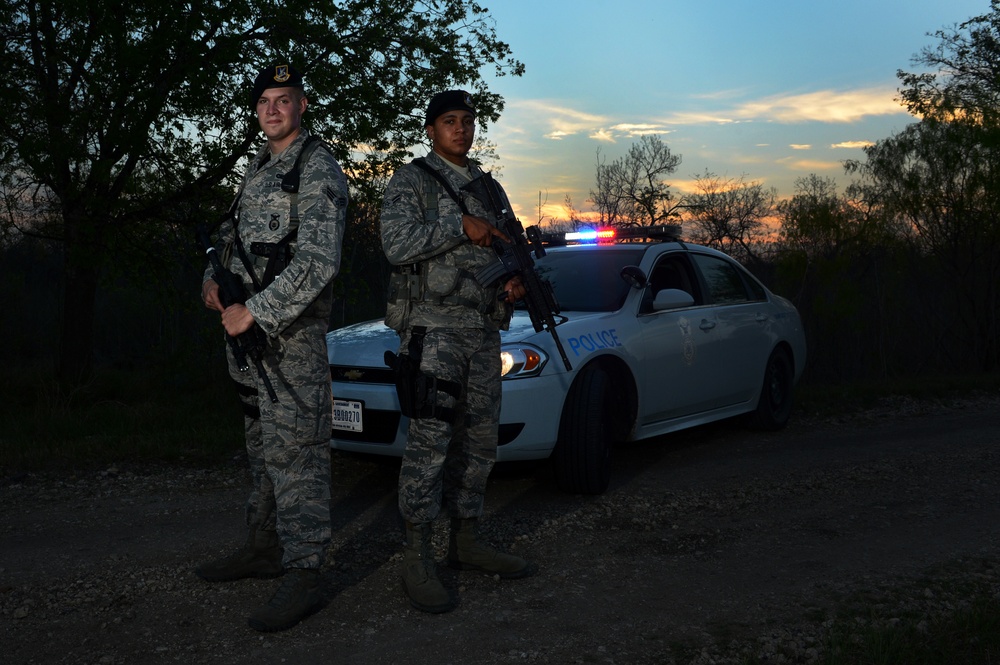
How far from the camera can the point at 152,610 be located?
3543 mm

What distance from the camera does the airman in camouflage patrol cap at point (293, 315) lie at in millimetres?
3322

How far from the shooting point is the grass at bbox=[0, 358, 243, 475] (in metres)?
6.43

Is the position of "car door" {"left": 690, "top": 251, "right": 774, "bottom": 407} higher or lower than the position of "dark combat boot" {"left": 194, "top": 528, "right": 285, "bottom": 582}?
higher

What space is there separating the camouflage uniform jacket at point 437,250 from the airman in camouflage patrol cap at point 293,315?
0.29 meters

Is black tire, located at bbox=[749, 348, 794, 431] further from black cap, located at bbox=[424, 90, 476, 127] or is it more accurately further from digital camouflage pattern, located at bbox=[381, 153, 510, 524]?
black cap, located at bbox=[424, 90, 476, 127]

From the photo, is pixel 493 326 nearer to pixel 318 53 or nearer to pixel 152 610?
pixel 152 610

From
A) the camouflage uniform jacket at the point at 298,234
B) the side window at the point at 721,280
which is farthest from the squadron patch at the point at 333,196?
the side window at the point at 721,280

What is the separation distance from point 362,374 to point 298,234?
2054 millimetres

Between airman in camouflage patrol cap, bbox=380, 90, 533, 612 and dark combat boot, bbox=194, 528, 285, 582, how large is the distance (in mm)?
611

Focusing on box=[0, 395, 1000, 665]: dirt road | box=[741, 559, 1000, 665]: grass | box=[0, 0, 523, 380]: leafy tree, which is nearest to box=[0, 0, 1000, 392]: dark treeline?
box=[0, 0, 523, 380]: leafy tree

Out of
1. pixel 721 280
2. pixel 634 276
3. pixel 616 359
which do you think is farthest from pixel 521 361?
pixel 721 280

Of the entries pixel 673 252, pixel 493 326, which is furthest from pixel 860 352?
pixel 493 326

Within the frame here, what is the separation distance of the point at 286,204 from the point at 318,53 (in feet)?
27.3

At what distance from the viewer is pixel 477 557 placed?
3.96m
